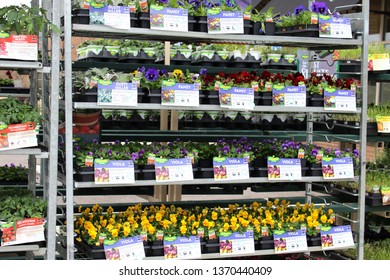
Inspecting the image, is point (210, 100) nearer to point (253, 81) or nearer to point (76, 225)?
point (253, 81)

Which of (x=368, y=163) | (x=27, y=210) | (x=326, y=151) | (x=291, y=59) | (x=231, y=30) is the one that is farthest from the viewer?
(x=291, y=59)

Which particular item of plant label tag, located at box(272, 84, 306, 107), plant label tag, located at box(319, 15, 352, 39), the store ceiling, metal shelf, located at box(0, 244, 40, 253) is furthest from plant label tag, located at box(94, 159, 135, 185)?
the store ceiling

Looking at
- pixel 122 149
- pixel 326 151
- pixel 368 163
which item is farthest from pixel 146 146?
pixel 368 163

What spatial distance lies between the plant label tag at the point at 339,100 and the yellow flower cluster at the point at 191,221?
79cm

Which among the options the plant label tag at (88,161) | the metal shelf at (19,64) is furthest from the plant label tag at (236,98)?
the metal shelf at (19,64)

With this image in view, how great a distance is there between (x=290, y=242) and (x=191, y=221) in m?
0.75

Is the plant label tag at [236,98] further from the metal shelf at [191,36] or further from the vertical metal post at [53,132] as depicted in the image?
the vertical metal post at [53,132]

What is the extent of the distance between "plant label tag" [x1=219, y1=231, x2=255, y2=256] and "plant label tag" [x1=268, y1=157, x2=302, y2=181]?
1.46 ft

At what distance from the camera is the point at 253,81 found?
447cm

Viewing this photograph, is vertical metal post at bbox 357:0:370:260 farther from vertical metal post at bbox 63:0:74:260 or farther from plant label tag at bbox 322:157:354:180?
vertical metal post at bbox 63:0:74:260

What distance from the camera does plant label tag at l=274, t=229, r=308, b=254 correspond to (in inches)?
177

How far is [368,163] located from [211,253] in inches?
77.4

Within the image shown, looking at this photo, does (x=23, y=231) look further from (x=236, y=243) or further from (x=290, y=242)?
(x=290, y=242)

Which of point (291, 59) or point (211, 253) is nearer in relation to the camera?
point (211, 253)
